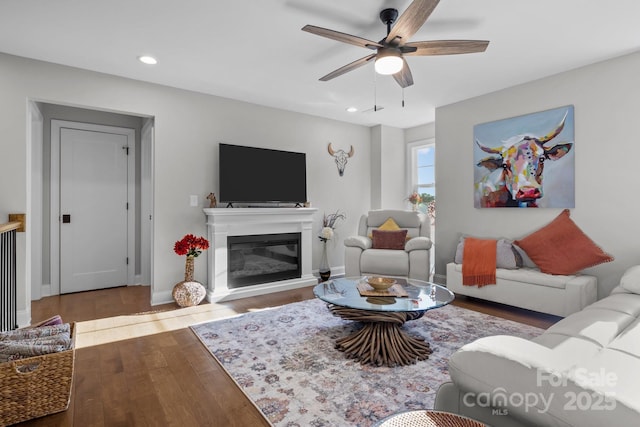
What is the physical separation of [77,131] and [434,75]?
4.38 meters

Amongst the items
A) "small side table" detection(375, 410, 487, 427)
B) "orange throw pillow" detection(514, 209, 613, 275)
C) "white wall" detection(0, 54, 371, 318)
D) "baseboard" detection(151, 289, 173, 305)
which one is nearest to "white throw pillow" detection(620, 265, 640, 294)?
"orange throw pillow" detection(514, 209, 613, 275)

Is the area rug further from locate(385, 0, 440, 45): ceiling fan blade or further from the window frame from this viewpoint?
the window frame

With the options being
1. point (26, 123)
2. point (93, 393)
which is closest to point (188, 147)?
point (26, 123)

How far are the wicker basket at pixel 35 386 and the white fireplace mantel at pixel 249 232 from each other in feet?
6.65

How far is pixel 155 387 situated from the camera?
2.04m

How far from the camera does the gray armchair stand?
158 inches

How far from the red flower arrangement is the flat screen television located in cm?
62

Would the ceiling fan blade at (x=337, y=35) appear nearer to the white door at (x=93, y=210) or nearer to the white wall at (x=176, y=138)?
the white wall at (x=176, y=138)

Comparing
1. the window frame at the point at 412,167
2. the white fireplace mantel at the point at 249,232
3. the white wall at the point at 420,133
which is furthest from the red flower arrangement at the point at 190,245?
the white wall at the point at 420,133

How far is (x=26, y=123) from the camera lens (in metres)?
3.09

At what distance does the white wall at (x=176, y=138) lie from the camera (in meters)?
3.05

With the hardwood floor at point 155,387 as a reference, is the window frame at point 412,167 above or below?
above

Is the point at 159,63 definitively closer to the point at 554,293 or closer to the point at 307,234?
the point at 307,234

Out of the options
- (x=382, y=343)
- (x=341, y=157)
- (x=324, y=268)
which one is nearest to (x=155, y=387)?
(x=382, y=343)
